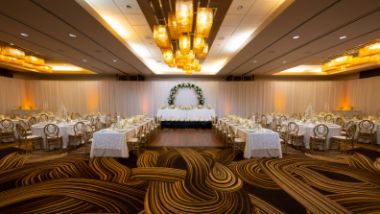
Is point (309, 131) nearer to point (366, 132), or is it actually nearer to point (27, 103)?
point (366, 132)

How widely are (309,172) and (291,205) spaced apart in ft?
6.01

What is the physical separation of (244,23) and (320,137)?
4713 mm

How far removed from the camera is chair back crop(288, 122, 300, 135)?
722 centimetres

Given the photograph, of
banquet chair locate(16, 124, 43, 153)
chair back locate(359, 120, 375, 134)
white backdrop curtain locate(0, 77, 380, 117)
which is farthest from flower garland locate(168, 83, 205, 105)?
chair back locate(359, 120, 375, 134)

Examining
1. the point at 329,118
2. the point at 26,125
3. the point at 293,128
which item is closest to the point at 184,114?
the point at 293,128

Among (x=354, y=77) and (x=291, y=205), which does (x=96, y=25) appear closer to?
(x=291, y=205)

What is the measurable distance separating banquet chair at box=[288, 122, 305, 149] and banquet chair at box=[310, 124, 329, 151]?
0.39m

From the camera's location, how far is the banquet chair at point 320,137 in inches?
263

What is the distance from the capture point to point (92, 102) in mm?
14266

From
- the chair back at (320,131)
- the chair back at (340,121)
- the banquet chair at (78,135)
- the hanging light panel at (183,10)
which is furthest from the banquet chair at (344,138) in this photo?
the banquet chair at (78,135)

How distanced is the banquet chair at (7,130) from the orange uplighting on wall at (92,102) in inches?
240

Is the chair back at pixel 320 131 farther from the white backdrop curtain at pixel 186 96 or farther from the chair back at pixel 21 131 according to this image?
the chair back at pixel 21 131

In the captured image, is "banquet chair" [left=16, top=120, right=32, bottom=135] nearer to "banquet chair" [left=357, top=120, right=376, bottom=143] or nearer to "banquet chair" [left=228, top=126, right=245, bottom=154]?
"banquet chair" [left=228, top=126, right=245, bottom=154]

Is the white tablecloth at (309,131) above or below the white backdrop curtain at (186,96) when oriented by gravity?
below
